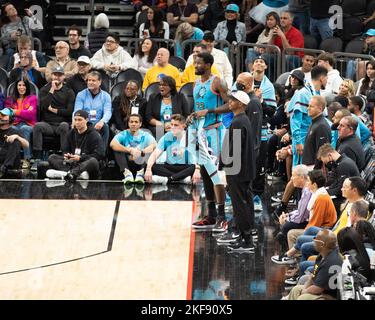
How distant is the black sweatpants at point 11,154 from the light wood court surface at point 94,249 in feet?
4.92

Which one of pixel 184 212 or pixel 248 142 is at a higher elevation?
pixel 248 142

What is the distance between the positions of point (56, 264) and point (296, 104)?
3810 mm

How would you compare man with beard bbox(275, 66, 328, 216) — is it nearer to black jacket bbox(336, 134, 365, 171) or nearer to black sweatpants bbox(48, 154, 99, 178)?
black jacket bbox(336, 134, 365, 171)

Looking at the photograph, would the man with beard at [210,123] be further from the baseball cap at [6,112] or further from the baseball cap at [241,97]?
the baseball cap at [6,112]

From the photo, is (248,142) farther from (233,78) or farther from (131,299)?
(233,78)

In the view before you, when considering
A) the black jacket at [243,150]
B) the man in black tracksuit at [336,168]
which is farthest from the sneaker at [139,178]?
the man in black tracksuit at [336,168]

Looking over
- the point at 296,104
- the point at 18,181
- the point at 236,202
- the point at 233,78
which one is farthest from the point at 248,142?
the point at 233,78

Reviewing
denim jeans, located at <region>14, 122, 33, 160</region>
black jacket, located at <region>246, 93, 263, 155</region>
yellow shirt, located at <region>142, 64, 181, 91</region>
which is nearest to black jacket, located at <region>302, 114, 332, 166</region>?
black jacket, located at <region>246, 93, 263, 155</region>

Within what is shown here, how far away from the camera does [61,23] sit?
69.1 feet

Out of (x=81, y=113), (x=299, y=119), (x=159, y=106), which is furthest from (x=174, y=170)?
(x=299, y=119)

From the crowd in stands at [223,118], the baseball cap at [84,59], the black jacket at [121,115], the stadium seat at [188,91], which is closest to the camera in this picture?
the crowd in stands at [223,118]

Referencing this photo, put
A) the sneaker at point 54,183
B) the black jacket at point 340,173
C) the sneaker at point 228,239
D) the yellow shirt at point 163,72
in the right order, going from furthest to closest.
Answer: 1. the yellow shirt at point 163,72
2. the sneaker at point 54,183
3. the sneaker at point 228,239
4. the black jacket at point 340,173

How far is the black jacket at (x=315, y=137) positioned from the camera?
13.9 meters

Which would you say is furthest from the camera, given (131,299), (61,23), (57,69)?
(61,23)
